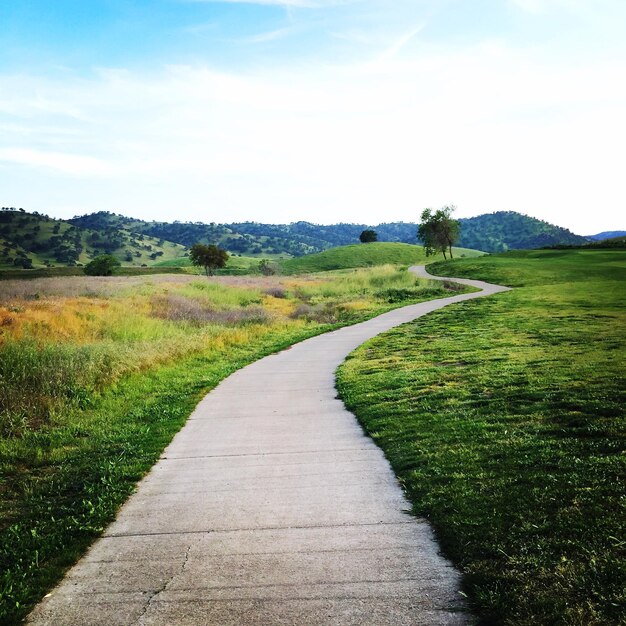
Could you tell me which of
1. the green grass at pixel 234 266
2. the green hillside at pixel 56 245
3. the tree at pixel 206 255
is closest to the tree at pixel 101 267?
the tree at pixel 206 255

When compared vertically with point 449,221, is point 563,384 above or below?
below

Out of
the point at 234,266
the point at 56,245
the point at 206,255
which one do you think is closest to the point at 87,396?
the point at 206,255

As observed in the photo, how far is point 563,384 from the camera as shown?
31.9ft

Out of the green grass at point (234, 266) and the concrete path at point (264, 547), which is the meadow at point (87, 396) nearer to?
the concrete path at point (264, 547)

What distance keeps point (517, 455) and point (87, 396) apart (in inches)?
357

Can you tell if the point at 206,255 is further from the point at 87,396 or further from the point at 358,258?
the point at 87,396

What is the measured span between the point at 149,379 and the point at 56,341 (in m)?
3.96

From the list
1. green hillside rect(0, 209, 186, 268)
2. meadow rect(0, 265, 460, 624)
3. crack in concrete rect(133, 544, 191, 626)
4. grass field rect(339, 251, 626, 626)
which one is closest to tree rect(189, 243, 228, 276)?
meadow rect(0, 265, 460, 624)

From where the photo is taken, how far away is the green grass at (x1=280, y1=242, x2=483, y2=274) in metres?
116

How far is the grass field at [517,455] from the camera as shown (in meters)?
3.75

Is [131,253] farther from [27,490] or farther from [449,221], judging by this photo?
[27,490]

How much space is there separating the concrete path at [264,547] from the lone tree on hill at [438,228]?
86.4 meters

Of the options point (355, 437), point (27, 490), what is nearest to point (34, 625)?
point (27, 490)

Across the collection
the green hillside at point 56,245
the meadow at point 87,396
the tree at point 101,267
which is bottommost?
the meadow at point 87,396
